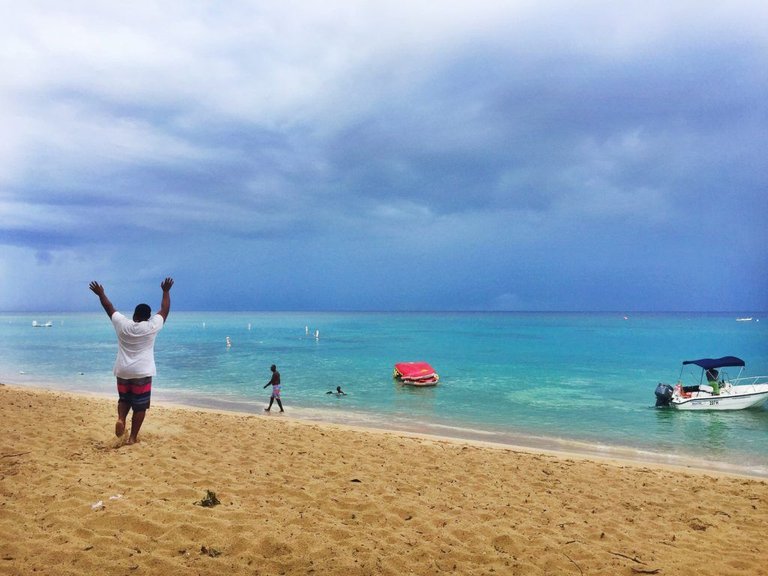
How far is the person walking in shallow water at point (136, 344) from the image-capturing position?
309 inches

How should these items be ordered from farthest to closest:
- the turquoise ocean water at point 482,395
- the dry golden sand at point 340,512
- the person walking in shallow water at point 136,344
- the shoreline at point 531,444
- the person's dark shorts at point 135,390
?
the turquoise ocean water at point 482,395 → the shoreline at point 531,444 → the person's dark shorts at point 135,390 → the person walking in shallow water at point 136,344 → the dry golden sand at point 340,512

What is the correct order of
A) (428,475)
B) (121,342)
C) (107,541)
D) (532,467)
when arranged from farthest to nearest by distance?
1. (532,467)
2. (428,475)
3. (121,342)
4. (107,541)

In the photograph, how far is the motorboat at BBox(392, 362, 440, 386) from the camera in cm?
3017

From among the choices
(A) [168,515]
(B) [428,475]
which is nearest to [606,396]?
(B) [428,475]

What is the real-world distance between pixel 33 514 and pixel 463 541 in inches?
196

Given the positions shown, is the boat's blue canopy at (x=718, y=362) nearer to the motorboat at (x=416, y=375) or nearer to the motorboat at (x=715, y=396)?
the motorboat at (x=715, y=396)

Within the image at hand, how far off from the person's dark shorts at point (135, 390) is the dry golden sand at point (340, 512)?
93 centimetres

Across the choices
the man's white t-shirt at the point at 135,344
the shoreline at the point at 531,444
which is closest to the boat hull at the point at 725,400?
the shoreline at the point at 531,444

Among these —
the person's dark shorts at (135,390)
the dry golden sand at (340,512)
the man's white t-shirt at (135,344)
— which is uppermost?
the man's white t-shirt at (135,344)

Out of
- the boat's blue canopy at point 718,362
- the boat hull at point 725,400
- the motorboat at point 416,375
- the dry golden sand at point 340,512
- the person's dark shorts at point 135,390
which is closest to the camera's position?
the dry golden sand at point 340,512

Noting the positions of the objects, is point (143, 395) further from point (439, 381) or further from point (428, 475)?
point (439, 381)

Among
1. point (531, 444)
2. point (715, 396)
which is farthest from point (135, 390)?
point (715, 396)

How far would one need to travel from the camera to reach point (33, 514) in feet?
18.4

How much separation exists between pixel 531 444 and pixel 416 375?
14390mm
